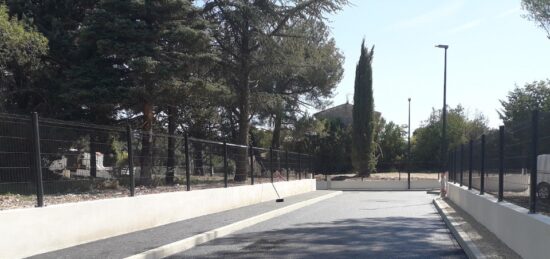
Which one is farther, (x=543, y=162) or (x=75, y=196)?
(x=75, y=196)

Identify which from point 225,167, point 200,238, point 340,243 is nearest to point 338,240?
point 340,243

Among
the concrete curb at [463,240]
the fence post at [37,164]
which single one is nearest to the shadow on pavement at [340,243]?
the concrete curb at [463,240]

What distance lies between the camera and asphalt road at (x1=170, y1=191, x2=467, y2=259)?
9.95 metres

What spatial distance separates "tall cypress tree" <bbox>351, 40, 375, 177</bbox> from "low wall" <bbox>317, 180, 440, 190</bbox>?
501 centimetres

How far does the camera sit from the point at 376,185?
45.4m

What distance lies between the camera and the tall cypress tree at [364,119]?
50.8 metres

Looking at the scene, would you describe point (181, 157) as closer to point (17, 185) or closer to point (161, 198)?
point (161, 198)

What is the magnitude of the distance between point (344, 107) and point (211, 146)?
6049 centimetres

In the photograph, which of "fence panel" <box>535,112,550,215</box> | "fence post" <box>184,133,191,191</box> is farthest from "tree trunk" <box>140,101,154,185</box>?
"fence panel" <box>535,112,550,215</box>

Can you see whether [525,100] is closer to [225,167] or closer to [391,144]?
[391,144]

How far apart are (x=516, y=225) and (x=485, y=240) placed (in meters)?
1.79

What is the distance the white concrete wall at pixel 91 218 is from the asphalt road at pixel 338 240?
193 cm

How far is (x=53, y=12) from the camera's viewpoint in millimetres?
27250

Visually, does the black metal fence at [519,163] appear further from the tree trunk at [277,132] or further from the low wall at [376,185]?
the tree trunk at [277,132]
